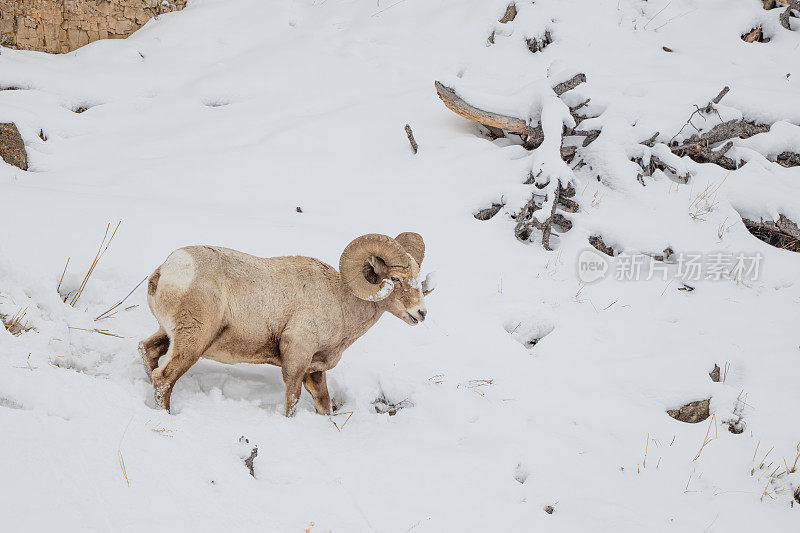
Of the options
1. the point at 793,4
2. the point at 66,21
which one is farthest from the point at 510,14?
the point at 66,21

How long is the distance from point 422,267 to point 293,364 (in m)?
2.91

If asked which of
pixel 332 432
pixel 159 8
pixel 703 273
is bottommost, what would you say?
pixel 703 273

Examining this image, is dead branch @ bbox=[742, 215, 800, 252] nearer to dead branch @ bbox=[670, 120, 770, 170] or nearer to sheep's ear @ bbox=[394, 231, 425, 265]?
dead branch @ bbox=[670, 120, 770, 170]

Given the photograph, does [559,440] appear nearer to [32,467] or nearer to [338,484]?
[338,484]

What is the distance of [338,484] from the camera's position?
4.22 metres

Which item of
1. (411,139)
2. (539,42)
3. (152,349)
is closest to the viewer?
(152,349)

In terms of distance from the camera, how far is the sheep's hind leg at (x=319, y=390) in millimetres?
5379

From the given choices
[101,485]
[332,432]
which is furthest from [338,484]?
[101,485]

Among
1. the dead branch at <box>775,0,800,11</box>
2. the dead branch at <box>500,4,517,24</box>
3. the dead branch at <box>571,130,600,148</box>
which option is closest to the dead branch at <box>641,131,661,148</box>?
the dead branch at <box>571,130,600,148</box>

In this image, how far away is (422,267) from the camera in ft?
25.0

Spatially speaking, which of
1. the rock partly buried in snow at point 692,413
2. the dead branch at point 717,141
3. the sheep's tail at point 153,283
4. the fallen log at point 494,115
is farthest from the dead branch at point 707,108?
the sheep's tail at point 153,283

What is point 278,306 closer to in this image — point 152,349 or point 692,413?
point 152,349

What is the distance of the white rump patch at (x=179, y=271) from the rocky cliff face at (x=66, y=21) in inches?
356

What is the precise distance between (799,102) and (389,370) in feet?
28.4
